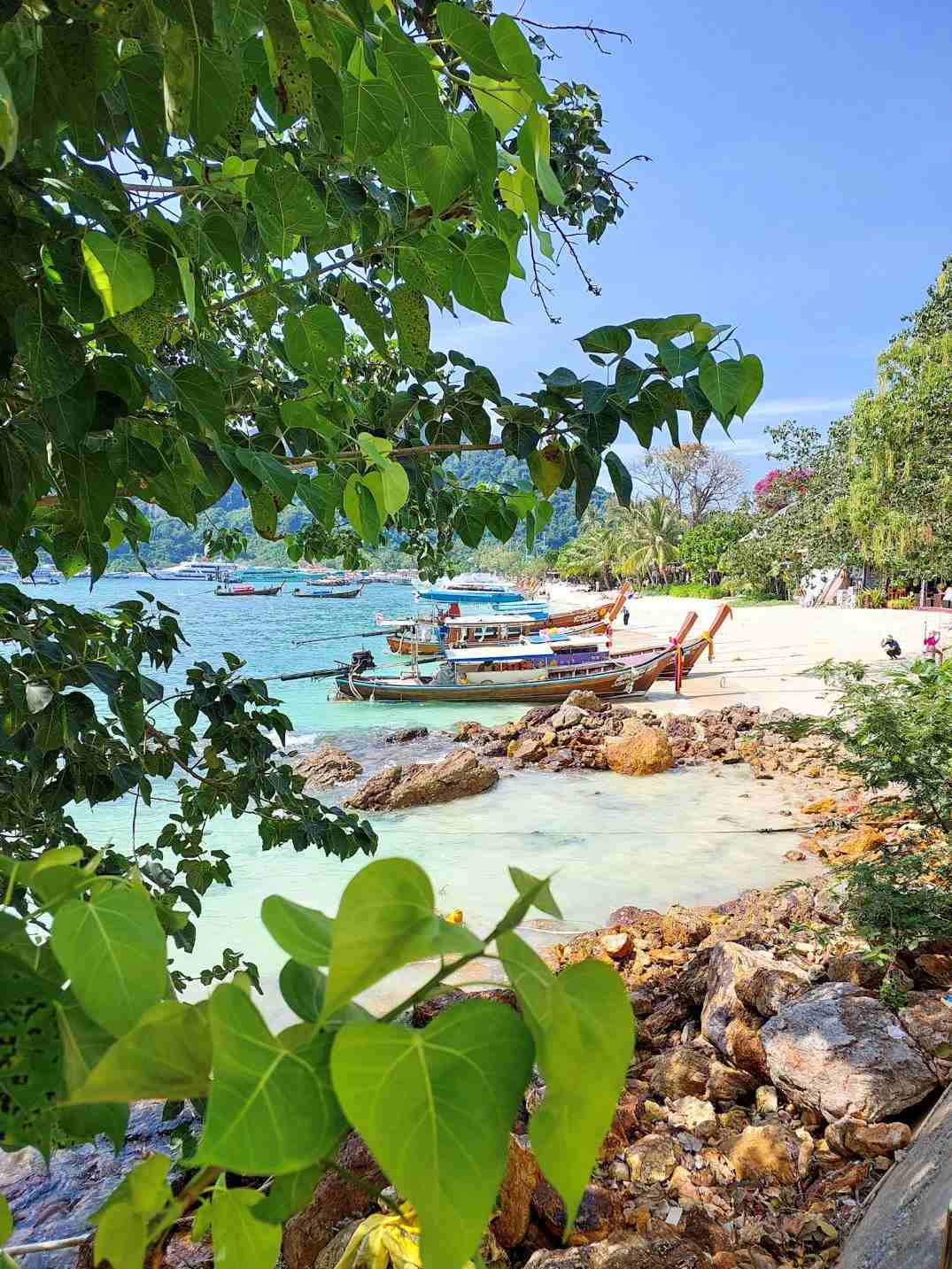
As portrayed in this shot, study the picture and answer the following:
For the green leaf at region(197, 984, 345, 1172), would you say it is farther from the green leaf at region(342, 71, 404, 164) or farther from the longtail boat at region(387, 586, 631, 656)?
the longtail boat at region(387, 586, 631, 656)

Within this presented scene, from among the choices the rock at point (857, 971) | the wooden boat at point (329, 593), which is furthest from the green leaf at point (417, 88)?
the wooden boat at point (329, 593)

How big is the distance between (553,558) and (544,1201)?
66.2m

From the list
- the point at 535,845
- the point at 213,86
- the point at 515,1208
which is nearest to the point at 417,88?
the point at 213,86

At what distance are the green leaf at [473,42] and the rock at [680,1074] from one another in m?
3.44

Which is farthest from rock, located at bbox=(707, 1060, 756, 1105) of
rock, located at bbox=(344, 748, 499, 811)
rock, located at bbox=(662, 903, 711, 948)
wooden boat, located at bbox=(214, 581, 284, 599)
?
wooden boat, located at bbox=(214, 581, 284, 599)

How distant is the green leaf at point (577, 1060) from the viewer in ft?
0.77

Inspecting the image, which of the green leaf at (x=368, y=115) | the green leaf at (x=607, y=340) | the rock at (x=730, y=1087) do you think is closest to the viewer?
the green leaf at (x=368, y=115)

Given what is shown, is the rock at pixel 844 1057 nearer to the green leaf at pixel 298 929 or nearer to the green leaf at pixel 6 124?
the green leaf at pixel 298 929

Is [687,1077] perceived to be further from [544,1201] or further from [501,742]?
[501,742]

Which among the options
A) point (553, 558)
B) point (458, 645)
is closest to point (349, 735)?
point (458, 645)

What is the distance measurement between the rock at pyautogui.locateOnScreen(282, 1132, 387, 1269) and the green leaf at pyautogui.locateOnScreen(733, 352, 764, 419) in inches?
94.0

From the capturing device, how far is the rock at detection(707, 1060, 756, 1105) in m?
3.11

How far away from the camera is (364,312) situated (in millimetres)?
1058

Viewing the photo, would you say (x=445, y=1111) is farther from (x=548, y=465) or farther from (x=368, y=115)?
(x=548, y=465)
